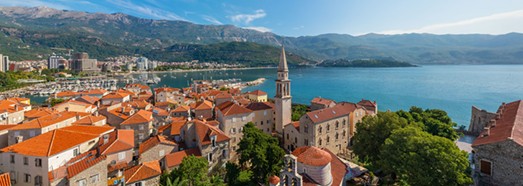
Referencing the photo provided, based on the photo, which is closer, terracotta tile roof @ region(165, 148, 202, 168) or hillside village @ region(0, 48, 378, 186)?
hillside village @ region(0, 48, 378, 186)

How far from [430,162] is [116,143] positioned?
24.2 m

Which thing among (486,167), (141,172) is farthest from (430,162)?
(141,172)

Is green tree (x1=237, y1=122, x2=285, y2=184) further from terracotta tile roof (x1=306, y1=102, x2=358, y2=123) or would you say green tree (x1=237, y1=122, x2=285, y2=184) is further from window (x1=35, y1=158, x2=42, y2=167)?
window (x1=35, y1=158, x2=42, y2=167)

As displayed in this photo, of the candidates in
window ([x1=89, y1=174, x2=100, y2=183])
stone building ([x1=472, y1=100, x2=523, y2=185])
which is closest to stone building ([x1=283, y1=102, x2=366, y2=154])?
stone building ([x1=472, y1=100, x2=523, y2=185])

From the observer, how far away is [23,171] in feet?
58.2

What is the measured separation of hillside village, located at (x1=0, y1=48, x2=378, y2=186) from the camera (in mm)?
17297

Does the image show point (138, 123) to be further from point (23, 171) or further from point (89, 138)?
point (23, 171)

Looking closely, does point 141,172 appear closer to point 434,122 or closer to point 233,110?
point 233,110

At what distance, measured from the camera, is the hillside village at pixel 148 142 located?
56.7ft

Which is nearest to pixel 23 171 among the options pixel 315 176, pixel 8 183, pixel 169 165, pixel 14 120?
pixel 8 183

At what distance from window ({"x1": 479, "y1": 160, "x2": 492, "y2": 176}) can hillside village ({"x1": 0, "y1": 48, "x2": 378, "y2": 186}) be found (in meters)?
9.47

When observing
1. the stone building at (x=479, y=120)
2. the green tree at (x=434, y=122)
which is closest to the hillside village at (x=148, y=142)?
the green tree at (x=434, y=122)

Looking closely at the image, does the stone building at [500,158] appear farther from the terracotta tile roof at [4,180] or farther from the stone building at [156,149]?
the terracotta tile roof at [4,180]

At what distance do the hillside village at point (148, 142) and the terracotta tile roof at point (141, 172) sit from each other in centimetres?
7
